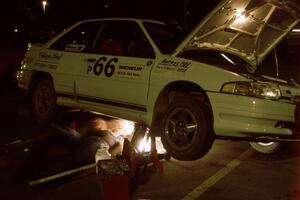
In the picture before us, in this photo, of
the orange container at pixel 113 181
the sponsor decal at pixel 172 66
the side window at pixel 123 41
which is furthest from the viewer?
the side window at pixel 123 41

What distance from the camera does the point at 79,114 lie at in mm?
8188

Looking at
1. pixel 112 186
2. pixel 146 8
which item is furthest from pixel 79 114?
pixel 146 8

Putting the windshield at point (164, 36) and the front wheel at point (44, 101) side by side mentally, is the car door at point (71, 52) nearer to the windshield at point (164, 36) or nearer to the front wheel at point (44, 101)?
the front wheel at point (44, 101)

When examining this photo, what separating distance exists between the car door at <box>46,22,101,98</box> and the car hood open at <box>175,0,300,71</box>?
162 centimetres

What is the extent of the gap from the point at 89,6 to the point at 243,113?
124ft

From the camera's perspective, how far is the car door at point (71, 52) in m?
6.59

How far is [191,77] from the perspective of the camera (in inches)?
208

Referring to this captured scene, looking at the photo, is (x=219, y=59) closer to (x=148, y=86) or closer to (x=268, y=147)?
(x=148, y=86)

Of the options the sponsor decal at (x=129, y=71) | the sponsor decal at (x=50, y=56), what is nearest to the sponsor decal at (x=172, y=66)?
the sponsor decal at (x=129, y=71)

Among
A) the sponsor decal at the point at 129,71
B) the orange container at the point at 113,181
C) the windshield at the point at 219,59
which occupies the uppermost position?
the windshield at the point at 219,59

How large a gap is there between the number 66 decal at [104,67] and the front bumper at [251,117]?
147 cm

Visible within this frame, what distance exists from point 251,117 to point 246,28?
1403mm

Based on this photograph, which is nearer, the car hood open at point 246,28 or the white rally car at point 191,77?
the white rally car at point 191,77

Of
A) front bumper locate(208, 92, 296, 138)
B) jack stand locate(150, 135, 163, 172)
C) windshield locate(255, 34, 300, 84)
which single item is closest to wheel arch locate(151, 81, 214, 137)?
jack stand locate(150, 135, 163, 172)
